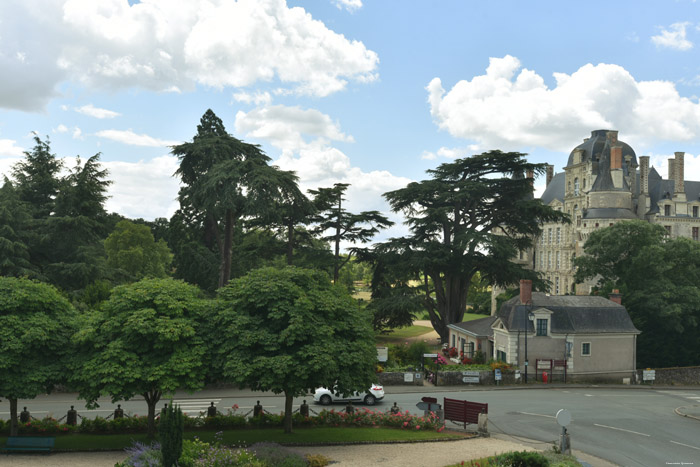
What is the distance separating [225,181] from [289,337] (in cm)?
2551

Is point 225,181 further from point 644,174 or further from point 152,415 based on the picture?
point 644,174

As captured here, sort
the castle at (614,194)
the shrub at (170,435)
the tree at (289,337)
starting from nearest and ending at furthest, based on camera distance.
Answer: the shrub at (170,435) < the tree at (289,337) < the castle at (614,194)

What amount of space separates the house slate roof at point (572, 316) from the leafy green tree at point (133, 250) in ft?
130

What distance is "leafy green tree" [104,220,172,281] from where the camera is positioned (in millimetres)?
64438

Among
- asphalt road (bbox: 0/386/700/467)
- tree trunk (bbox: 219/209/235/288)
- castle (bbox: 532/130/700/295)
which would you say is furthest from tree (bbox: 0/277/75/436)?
castle (bbox: 532/130/700/295)

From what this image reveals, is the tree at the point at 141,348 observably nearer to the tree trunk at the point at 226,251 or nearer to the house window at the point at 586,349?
the tree trunk at the point at 226,251

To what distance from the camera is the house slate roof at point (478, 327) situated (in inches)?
1946

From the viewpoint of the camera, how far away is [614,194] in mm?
84375

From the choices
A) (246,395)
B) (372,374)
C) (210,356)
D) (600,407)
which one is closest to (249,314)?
(210,356)

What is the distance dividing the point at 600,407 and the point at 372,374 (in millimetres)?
17714

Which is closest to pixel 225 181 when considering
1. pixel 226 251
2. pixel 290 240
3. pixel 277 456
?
pixel 226 251

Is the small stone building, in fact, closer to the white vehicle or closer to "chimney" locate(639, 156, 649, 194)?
the white vehicle

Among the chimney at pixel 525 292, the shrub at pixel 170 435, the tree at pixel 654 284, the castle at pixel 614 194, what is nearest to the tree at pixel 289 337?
the shrub at pixel 170 435

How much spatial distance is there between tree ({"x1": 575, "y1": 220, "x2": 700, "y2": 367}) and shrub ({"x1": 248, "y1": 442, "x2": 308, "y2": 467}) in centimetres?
4266
